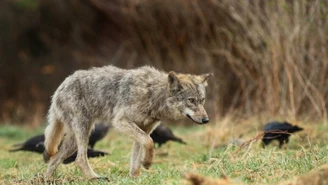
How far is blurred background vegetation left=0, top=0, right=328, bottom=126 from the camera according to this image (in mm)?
14250

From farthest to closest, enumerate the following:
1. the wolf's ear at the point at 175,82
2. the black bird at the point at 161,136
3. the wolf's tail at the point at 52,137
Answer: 1. the black bird at the point at 161,136
2. the wolf's tail at the point at 52,137
3. the wolf's ear at the point at 175,82

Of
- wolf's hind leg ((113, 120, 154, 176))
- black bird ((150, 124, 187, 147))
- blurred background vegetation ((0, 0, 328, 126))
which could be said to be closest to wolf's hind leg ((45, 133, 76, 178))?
wolf's hind leg ((113, 120, 154, 176))

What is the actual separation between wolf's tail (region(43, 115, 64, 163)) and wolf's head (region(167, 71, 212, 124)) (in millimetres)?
1586

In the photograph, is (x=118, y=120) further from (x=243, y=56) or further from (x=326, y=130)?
(x=243, y=56)

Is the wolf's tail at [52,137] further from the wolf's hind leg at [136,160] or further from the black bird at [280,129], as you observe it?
the black bird at [280,129]

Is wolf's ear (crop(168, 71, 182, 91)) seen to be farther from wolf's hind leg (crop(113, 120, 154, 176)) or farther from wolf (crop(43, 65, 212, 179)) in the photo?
wolf's hind leg (crop(113, 120, 154, 176))

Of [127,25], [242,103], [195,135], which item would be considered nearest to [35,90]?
[127,25]

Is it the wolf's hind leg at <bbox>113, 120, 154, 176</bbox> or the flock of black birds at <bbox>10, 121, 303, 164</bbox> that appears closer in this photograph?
the wolf's hind leg at <bbox>113, 120, 154, 176</bbox>

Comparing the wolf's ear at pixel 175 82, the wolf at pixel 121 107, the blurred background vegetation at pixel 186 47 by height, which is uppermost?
the blurred background vegetation at pixel 186 47

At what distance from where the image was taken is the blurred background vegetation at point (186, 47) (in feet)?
46.8

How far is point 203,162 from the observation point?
30.6ft

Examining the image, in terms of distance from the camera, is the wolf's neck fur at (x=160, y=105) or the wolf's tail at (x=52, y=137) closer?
the wolf's neck fur at (x=160, y=105)

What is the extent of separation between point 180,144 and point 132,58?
703 centimetres

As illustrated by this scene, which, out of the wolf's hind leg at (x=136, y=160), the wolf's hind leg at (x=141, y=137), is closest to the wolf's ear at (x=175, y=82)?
the wolf's hind leg at (x=141, y=137)
